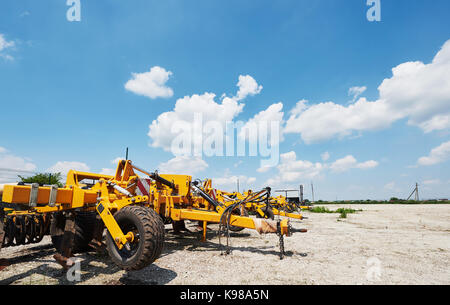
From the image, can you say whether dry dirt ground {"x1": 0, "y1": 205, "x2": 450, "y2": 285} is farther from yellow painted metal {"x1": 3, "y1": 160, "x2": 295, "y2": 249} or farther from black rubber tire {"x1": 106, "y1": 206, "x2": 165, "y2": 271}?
yellow painted metal {"x1": 3, "y1": 160, "x2": 295, "y2": 249}

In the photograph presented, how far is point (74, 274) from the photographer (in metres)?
3.82

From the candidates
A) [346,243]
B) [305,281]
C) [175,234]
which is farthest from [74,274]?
[346,243]

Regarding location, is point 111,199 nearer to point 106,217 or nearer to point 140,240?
point 106,217

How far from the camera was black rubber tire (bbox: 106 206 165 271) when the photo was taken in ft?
10.5

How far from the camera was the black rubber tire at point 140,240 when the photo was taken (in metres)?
3.20

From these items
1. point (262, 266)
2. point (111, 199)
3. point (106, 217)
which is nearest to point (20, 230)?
point (111, 199)

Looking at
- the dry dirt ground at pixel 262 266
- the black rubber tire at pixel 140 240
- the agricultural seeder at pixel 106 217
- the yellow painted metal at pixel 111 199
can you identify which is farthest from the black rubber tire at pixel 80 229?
the black rubber tire at pixel 140 240

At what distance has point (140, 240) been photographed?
10.8 ft

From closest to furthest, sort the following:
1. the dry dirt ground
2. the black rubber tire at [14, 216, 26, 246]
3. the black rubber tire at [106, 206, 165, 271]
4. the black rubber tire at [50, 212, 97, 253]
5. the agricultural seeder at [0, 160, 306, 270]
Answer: the black rubber tire at [106, 206, 165, 271] → the agricultural seeder at [0, 160, 306, 270] → the dry dirt ground → the black rubber tire at [50, 212, 97, 253] → the black rubber tire at [14, 216, 26, 246]

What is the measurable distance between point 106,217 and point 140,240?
85 centimetres

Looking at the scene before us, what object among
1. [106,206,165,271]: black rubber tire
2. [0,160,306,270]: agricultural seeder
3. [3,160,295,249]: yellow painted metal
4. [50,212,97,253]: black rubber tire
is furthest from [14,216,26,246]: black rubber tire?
[106,206,165,271]: black rubber tire

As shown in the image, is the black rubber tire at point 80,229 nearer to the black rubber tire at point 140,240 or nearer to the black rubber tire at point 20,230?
the black rubber tire at point 20,230

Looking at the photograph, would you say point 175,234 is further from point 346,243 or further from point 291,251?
point 346,243

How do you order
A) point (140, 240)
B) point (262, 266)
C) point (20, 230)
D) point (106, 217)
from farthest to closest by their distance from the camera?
point (20, 230)
point (262, 266)
point (106, 217)
point (140, 240)
